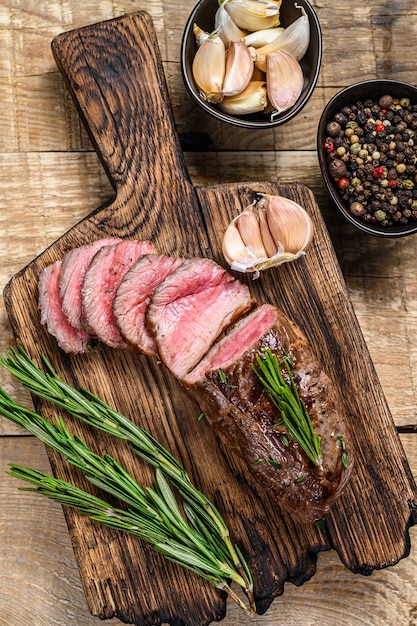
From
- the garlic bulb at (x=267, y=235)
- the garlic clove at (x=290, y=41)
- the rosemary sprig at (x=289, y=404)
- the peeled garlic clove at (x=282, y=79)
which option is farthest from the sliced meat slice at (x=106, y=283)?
the garlic clove at (x=290, y=41)

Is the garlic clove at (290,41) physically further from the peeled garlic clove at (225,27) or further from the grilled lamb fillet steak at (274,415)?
the grilled lamb fillet steak at (274,415)

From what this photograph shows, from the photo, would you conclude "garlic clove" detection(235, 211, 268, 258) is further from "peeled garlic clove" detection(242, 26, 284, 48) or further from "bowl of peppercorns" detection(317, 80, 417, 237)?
"peeled garlic clove" detection(242, 26, 284, 48)

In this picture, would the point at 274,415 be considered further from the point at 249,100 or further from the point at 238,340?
the point at 249,100

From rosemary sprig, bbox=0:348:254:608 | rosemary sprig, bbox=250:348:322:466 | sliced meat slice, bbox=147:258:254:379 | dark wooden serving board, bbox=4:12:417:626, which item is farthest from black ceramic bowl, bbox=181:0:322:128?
rosemary sprig, bbox=0:348:254:608

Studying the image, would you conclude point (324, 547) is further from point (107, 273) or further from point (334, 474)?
point (107, 273)

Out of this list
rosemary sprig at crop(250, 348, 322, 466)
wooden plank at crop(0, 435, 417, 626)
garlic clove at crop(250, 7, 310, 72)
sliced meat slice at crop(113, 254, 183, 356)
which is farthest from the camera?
wooden plank at crop(0, 435, 417, 626)
